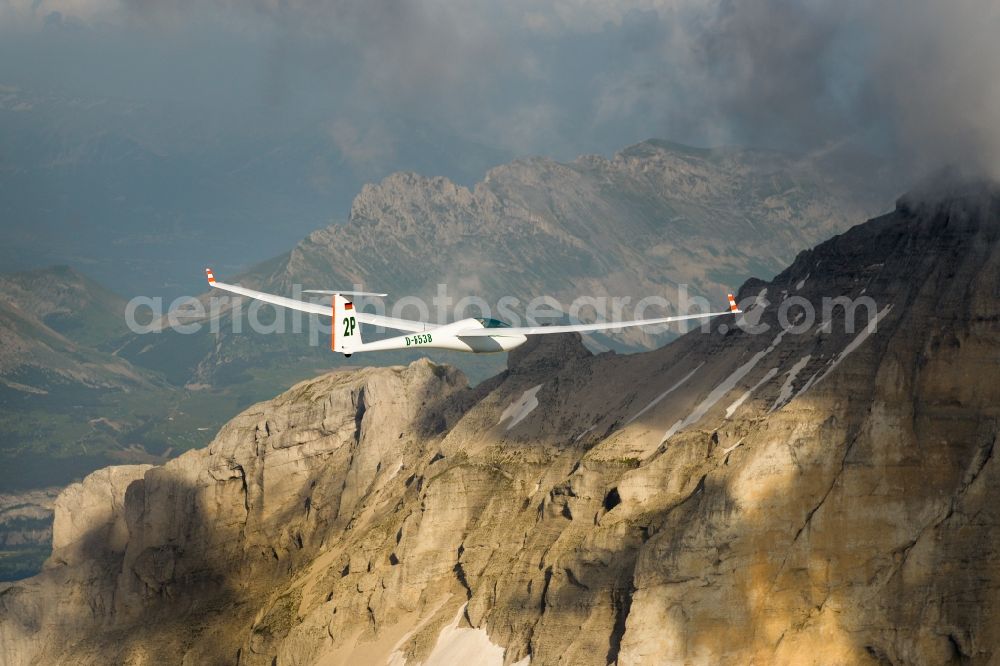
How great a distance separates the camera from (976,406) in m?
150

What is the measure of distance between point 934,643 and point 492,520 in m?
63.3

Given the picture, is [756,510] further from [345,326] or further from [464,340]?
[345,326]

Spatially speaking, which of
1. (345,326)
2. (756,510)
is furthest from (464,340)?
(756,510)

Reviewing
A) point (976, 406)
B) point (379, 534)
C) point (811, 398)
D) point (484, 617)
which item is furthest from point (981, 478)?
point (379, 534)

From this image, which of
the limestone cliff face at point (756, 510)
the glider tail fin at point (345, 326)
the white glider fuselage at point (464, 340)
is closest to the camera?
the limestone cliff face at point (756, 510)

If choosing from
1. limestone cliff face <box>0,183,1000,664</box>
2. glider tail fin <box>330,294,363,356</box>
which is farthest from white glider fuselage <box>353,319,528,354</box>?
limestone cliff face <box>0,183,1000,664</box>

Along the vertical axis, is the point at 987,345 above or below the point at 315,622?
A: above

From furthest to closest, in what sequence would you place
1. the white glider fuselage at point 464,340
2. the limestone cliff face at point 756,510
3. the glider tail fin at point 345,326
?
the white glider fuselage at point 464,340
the glider tail fin at point 345,326
the limestone cliff face at point 756,510

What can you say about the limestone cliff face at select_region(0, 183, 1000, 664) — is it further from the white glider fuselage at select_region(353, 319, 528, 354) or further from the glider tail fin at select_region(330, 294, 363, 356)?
the glider tail fin at select_region(330, 294, 363, 356)

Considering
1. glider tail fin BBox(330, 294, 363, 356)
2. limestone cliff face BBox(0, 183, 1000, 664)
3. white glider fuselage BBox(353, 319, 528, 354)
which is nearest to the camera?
limestone cliff face BBox(0, 183, 1000, 664)

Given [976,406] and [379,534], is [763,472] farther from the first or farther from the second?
[379,534]

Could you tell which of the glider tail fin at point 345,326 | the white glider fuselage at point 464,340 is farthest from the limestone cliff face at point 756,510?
the glider tail fin at point 345,326

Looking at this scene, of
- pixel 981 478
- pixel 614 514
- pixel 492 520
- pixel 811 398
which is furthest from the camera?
pixel 492 520

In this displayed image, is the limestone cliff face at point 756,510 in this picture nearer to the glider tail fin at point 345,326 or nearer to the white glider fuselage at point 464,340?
the white glider fuselage at point 464,340
